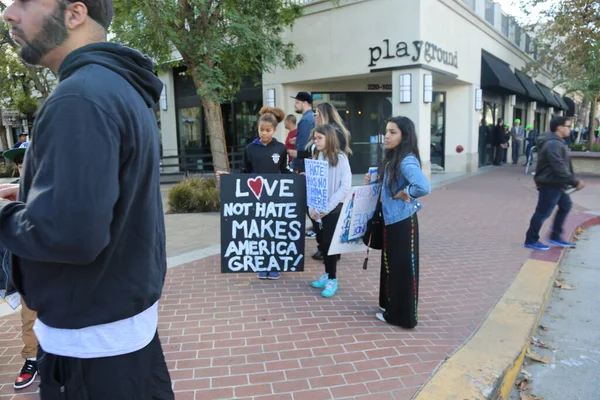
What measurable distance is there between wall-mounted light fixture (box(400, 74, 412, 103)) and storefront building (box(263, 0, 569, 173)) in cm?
3

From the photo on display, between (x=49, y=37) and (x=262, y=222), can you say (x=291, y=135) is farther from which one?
(x=49, y=37)

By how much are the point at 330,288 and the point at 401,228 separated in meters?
1.18

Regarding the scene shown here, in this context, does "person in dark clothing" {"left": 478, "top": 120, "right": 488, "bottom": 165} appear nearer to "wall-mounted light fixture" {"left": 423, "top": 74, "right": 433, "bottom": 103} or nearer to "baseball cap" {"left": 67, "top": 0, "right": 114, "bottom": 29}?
"wall-mounted light fixture" {"left": 423, "top": 74, "right": 433, "bottom": 103}

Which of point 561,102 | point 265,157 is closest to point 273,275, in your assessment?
point 265,157

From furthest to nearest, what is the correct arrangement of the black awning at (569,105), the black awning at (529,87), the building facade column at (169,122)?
the black awning at (569,105) → the black awning at (529,87) → the building facade column at (169,122)

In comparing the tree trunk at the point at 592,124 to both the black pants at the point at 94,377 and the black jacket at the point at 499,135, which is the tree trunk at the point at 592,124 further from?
the black pants at the point at 94,377

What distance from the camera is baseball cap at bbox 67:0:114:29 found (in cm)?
131

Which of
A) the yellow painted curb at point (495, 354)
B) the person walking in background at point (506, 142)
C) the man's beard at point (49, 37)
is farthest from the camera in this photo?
the person walking in background at point (506, 142)

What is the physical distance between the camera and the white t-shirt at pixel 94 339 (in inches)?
52.2

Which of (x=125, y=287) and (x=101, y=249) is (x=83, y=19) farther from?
(x=125, y=287)

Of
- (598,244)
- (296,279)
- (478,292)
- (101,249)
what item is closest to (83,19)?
(101,249)

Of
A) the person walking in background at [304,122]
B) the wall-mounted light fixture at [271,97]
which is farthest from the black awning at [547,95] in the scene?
the person walking in background at [304,122]

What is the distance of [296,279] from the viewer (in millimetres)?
5055

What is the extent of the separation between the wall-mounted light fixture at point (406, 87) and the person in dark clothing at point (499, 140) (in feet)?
29.2
